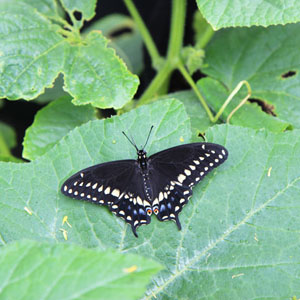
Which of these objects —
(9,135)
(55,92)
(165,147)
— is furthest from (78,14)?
(165,147)

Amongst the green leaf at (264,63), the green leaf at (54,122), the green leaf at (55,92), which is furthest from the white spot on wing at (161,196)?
the green leaf at (55,92)

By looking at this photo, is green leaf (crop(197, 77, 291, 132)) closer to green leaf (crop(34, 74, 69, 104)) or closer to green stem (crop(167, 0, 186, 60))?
green stem (crop(167, 0, 186, 60))

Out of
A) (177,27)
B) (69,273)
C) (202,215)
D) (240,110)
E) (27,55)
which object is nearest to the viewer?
(69,273)

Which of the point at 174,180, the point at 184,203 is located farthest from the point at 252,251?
the point at 174,180

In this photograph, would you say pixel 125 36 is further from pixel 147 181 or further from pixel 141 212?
pixel 141 212

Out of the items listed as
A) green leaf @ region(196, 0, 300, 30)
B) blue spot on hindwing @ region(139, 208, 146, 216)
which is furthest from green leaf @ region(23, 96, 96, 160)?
green leaf @ region(196, 0, 300, 30)
